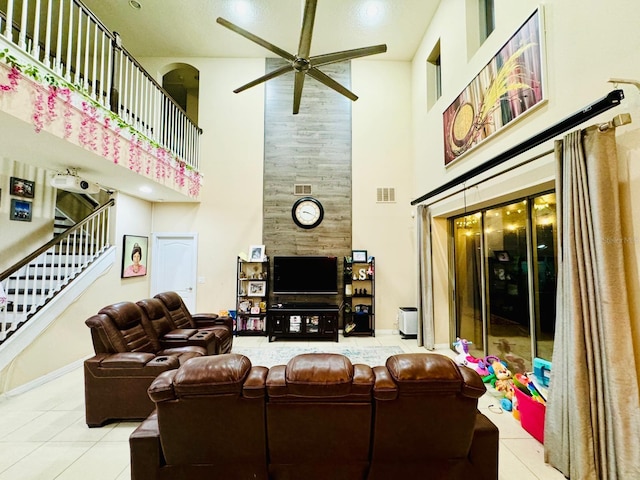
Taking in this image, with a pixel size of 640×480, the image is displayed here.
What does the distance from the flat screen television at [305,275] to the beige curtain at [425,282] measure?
1.65 meters

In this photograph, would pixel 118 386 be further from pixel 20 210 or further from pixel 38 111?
pixel 20 210

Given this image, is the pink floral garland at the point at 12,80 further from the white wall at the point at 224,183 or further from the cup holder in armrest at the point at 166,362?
the white wall at the point at 224,183

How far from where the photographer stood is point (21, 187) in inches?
161

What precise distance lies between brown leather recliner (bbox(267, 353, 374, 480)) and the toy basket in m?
1.92

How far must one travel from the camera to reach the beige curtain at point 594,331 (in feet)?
5.76

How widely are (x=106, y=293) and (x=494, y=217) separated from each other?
6021 millimetres

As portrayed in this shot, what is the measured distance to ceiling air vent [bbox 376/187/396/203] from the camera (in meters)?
6.18

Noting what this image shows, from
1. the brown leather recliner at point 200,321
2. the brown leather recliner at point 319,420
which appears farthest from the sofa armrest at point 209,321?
the brown leather recliner at point 319,420

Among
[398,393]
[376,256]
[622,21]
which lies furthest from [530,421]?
[376,256]

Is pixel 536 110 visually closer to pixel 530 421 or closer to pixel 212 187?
pixel 530 421

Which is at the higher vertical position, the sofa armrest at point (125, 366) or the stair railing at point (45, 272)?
the stair railing at point (45, 272)

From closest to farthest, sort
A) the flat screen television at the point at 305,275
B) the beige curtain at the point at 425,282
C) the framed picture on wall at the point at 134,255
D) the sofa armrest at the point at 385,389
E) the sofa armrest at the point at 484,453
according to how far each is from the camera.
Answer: the sofa armrest at the point at 385,389, the sofa armrest at the point at 484,453, the beige curtain at the point at 425,282, the framed picture on wall at the point at 134,255, the flat screen television at the point at 305,275

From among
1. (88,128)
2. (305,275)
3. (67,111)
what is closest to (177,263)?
(305,275)

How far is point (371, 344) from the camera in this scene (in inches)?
208
